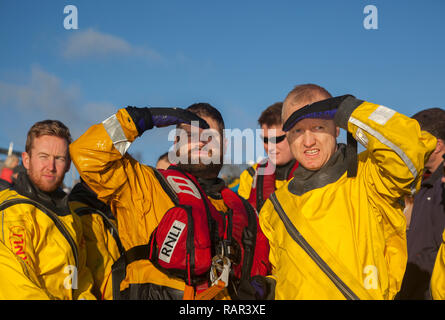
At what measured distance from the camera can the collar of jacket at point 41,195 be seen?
3.27 m

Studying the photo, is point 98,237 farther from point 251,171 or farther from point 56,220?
point 251,171

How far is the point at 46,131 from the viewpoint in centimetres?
344

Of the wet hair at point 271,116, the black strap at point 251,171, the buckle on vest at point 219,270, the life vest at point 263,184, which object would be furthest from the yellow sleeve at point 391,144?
the black strap at point 251,171

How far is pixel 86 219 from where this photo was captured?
13.2ft

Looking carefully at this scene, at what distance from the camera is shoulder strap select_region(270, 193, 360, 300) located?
7.54 ft

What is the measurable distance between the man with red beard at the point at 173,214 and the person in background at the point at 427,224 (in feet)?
6.03

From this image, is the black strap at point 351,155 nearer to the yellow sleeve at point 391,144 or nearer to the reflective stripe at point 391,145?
the yellow sleeve at point 391,144

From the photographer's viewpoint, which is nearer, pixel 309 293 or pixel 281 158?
pixel 309 293

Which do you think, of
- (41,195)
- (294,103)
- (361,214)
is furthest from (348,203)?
(41,195)

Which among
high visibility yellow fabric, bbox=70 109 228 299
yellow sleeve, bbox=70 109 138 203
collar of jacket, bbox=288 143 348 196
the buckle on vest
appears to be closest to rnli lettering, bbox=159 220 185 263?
high visibility yellow fabric, bbox=70 109 228 299

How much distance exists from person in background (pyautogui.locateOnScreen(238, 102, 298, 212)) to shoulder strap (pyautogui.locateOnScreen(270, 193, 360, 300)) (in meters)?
2.03
